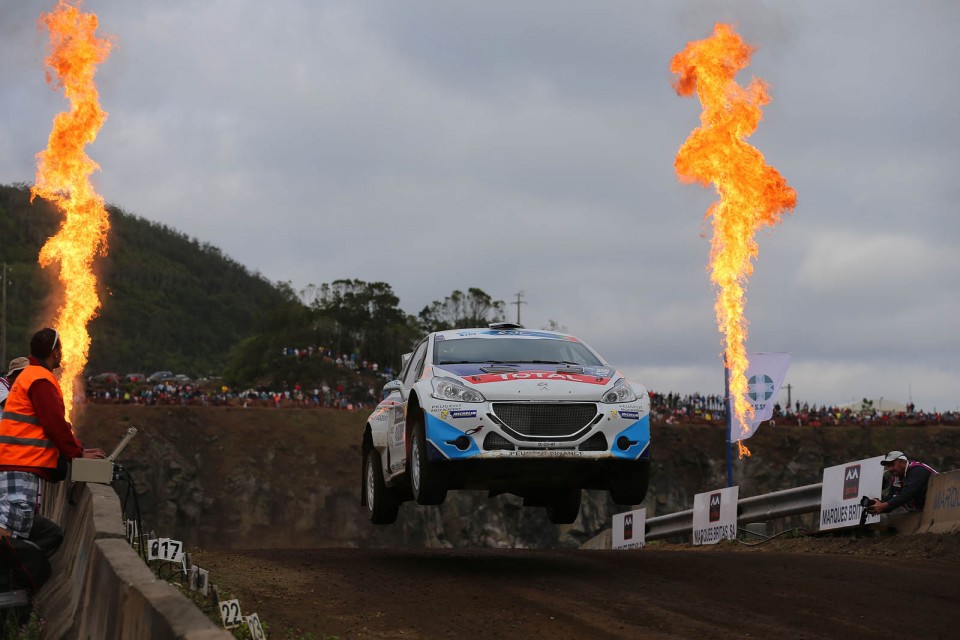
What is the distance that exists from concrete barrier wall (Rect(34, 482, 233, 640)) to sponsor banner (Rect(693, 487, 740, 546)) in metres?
11.5

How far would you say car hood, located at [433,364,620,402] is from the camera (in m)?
10.2

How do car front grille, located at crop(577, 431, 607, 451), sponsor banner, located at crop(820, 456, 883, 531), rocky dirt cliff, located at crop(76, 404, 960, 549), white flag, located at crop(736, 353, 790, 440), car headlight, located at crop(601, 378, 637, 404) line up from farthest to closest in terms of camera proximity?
rocky dirt cliff, located at crop(76, 404, 960, 549) → white flag, located at crop(736, 353, 790, 440) → sponsor banner, located at crop(820, 456, 883, 531) → car headlight, located at crop(601, 378, 637, 404) → car front grille, located at crop(577, 431, 607, 451)

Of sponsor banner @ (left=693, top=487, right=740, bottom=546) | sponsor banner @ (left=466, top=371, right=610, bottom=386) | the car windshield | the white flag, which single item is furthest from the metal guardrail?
sponsor banner @ (left=466, top=371, right=610, bottom=386)

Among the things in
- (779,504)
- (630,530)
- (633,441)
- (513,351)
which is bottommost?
(630,530)

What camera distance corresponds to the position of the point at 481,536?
182 feet

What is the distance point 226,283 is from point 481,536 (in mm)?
101734

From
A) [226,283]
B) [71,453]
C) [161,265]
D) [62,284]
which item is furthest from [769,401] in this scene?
[226,283]

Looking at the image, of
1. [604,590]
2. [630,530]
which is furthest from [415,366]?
[630,530]

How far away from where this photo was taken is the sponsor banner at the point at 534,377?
34.1 feet

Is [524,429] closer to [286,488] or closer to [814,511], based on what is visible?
[814,511]

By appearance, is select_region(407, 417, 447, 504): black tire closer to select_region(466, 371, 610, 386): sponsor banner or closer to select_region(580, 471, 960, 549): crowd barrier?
select_region(466, 371, 610, 386): sponsor banner

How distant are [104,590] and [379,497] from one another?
21.9 feet

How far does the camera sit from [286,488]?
188 ft

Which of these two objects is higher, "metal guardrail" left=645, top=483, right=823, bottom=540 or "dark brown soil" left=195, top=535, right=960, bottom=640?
"metal guardrail" left=645, top=483, right=823, bottom=540
